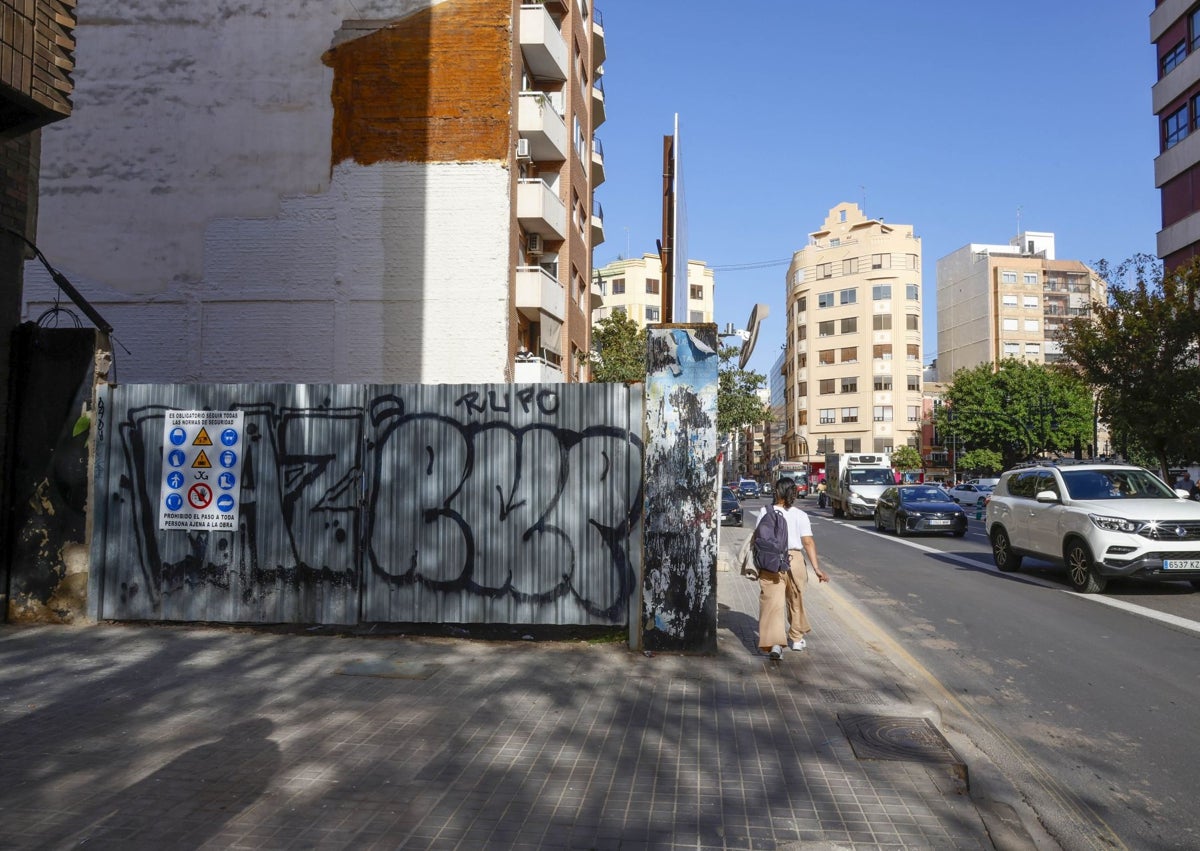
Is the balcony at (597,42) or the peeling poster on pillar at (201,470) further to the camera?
the balcony at (597,42)

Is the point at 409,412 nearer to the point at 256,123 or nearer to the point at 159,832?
the point at 159,832

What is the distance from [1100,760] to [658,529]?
347 cm

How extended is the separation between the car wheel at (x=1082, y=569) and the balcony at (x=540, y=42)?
18885mm

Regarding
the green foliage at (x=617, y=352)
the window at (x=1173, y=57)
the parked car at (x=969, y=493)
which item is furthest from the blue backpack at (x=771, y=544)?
the parked car at (x=969, y=493)

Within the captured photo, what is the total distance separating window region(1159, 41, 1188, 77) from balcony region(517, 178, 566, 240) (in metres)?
30.0

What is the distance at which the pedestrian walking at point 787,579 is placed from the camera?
23.5 ft

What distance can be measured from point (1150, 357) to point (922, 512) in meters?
10.6

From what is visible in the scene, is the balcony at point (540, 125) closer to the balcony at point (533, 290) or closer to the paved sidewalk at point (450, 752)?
the balcony at point (533, 290)

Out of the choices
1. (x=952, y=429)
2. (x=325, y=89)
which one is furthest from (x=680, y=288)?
(x=952, y=429)

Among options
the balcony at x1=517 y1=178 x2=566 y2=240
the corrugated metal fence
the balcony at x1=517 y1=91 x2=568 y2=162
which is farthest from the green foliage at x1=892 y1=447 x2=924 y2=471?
the corrugated metal fence

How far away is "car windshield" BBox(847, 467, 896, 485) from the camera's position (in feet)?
103

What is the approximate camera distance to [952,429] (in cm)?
6919

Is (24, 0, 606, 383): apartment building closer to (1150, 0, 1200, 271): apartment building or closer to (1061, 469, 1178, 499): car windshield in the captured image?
(1061, 469, 1178, 499): car windshield

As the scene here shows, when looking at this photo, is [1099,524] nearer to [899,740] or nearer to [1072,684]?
[1072,684]
